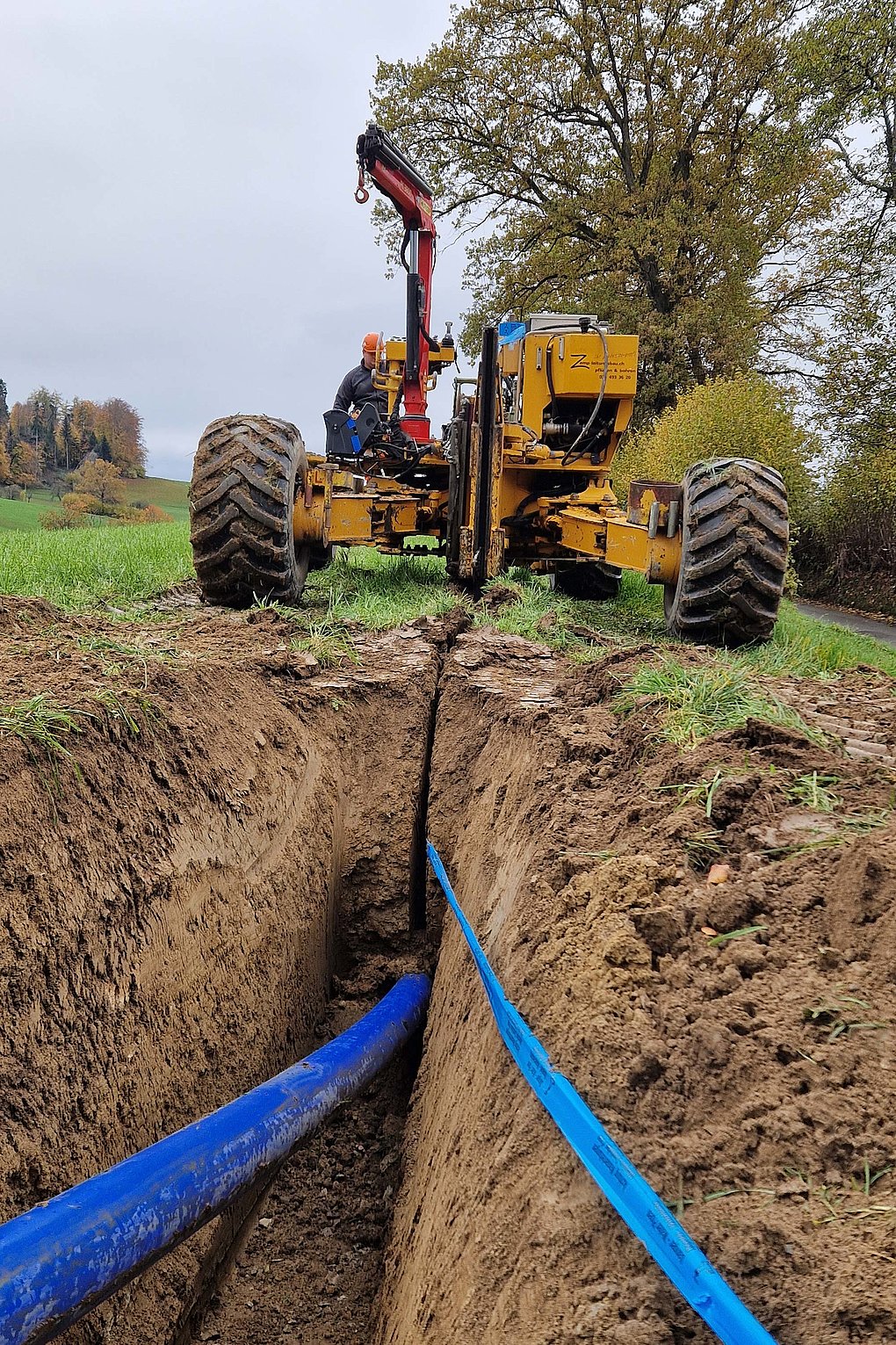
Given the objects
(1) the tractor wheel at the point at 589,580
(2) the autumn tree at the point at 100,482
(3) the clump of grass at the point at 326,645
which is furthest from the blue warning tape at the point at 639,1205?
(2) the autumn tree at the point at 100,482

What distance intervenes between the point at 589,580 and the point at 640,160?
16.2 metres

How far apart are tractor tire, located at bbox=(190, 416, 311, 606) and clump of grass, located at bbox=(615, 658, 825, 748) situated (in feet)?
9.01

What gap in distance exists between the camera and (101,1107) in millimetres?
1960

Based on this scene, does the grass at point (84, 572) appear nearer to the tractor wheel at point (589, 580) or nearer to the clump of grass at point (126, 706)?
the clump of grass at point (126, 706)

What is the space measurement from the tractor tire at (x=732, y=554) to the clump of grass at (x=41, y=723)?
3479 millimetres

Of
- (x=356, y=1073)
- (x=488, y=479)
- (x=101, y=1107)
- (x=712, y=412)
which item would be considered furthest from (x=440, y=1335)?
(x=712, y=412)

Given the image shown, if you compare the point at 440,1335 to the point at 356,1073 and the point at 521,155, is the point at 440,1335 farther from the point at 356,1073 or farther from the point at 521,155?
the point at 521,155

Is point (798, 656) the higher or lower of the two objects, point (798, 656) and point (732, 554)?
the lower

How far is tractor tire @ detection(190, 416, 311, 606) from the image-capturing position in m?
5.02

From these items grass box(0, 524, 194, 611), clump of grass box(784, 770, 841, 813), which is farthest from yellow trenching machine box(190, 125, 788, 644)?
clump of grass box(784, 770, 841, 813)

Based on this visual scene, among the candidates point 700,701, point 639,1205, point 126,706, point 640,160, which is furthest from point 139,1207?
point 640,160

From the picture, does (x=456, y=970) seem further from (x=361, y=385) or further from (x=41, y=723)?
(x=361, y=385)

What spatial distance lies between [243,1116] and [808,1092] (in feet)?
3.72

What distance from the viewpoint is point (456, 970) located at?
8.52 feet
